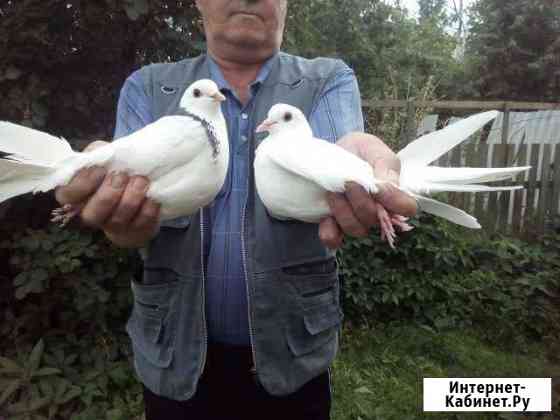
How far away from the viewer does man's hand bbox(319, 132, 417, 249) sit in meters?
1.26

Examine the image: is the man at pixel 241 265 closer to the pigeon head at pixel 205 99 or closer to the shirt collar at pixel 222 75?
the shirt collar at pixel 222 75

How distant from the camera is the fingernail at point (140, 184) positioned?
129 cm

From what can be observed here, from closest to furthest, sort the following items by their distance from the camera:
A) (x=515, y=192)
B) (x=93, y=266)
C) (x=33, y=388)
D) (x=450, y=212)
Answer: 1. (x=450, y=212)
2. (x=33, y=388)
3. (x=93, y=266)
4. (x=515, y=192)

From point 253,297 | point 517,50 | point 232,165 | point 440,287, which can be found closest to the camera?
point 253,297

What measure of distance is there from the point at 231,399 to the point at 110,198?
2.79ft

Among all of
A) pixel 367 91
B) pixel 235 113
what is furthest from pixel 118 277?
pixel 367 91

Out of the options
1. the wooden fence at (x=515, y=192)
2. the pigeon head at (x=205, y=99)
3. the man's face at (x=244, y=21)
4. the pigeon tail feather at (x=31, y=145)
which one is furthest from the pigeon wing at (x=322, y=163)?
the wooden fence at (x=515, y=192)

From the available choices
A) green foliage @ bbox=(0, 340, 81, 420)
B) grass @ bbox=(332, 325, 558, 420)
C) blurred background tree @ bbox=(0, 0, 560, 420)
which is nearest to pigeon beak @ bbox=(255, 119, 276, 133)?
blurred background tree @ bbox=(0, 0, 560, 420)

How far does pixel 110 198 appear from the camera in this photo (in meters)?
1.27

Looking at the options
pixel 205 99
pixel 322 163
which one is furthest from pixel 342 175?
pixel 205 99

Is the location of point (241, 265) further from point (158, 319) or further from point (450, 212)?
point (450, 212)

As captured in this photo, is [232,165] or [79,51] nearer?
[232,165]

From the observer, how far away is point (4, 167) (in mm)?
1239

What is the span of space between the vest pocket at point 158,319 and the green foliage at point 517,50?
40.1 ft
